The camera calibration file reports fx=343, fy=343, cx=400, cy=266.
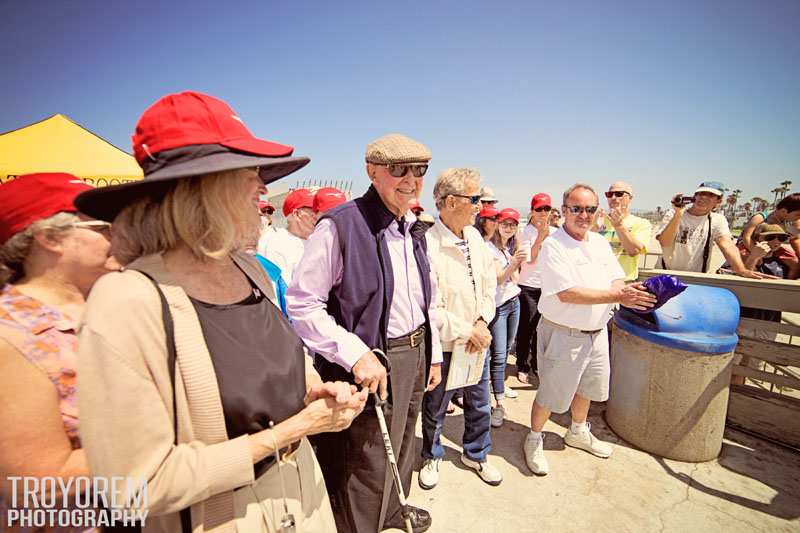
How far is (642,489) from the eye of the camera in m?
2.89

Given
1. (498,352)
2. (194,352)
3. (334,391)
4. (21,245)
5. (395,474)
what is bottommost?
(498,352)

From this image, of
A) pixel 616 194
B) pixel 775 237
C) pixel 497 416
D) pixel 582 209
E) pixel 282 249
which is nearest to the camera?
pixel 582 209

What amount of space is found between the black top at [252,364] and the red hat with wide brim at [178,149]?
36 centimetres

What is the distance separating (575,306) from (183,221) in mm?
2921

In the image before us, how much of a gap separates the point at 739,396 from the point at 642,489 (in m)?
1.70

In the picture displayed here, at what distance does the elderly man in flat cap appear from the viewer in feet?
6.25

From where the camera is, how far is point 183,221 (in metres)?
1.02

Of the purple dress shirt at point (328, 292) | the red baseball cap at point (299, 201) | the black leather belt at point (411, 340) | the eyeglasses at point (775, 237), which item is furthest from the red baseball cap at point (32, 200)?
the eyeglasses at point (775, 237)

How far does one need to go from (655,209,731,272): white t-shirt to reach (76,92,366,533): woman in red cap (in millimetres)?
4933

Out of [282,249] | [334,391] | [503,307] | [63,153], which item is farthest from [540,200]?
[63,153]

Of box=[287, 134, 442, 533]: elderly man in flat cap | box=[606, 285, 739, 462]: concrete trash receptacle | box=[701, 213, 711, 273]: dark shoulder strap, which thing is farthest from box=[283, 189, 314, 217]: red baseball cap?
box=[701, 213, 711, 273]: dark shoulder strap

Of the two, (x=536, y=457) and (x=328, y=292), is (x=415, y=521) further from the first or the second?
(x=328, y=292)

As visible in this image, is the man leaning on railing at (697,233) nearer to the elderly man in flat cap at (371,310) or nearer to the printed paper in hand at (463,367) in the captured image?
the printed paper in hand at (463,367)

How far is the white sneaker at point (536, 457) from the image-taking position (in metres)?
3.10
